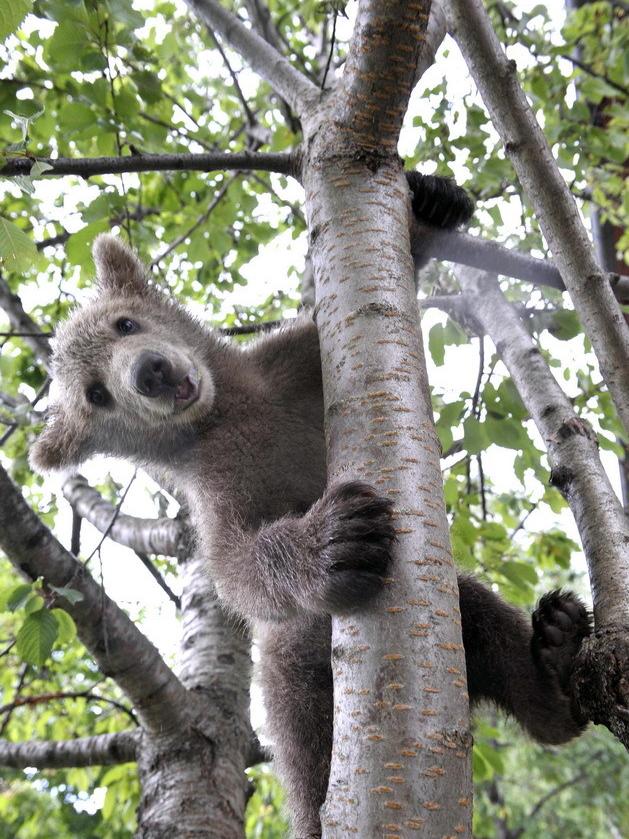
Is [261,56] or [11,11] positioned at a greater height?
[261,56]

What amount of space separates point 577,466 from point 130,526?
143 inches

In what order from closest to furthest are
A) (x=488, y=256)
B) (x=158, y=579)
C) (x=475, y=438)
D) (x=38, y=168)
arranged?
(x=38, y=168) < (x=488, y=256) < (x=475, y=438) < (x=158, y=579)

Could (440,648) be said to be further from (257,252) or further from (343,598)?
(257,252)

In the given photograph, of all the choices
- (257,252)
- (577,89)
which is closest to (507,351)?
(577,89)

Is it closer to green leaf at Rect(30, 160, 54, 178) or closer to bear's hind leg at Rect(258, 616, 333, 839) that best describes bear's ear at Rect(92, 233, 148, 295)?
green leaf at Rect(30, 160, 54, 178)

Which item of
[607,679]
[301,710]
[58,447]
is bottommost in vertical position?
[607,679]

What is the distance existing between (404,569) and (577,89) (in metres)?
4.81

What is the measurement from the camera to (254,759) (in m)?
4.24

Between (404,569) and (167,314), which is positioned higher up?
(167,314)

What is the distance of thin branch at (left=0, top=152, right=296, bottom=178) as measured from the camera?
270cm

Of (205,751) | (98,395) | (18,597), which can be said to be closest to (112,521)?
(98,395)

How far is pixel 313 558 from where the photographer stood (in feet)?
8.05

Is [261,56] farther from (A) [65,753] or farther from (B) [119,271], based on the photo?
(A) [65,753]

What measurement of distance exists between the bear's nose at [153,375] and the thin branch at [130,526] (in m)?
1.67
